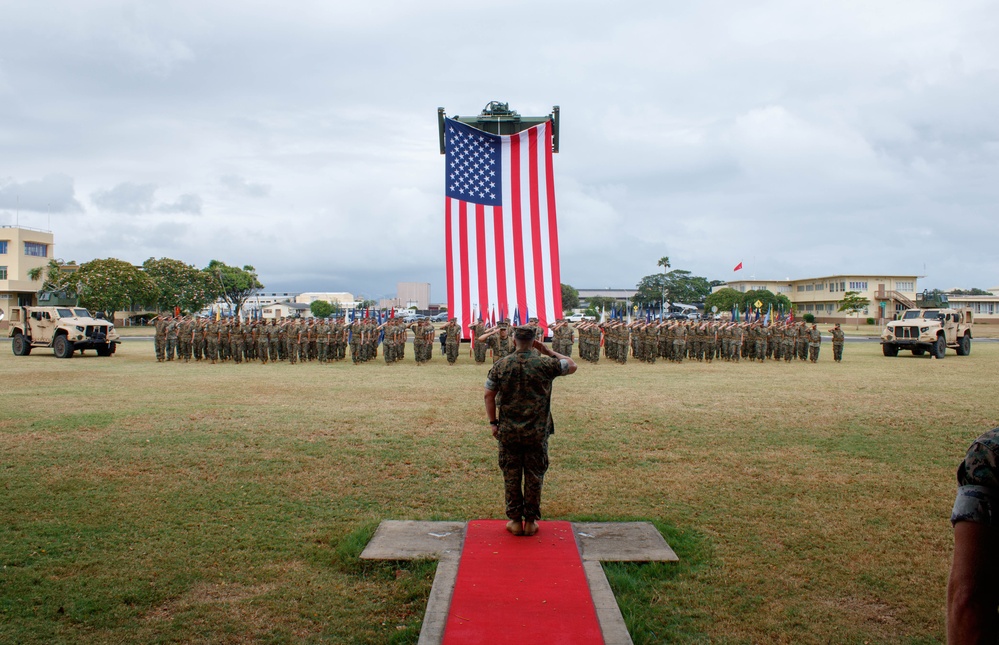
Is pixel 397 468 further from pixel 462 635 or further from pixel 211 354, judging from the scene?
pixel 211 354

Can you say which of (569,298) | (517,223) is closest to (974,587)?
(517,223)

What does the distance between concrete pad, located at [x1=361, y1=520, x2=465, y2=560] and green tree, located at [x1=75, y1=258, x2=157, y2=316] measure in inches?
1817

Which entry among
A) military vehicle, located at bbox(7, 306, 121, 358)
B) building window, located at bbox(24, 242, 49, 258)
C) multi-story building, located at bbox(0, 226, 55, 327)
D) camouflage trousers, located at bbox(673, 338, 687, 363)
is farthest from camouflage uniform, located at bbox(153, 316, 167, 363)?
building window, located at bbox(24, 242, 49, 258)

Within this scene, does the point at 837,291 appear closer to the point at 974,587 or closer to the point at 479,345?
the point at 479,345

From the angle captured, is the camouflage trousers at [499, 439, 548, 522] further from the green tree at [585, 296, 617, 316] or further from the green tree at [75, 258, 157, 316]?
the green tree at [585, 296, 617, 316]

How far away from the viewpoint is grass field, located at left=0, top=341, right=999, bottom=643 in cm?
388

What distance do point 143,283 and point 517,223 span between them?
121 feet

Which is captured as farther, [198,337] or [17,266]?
[17,266]

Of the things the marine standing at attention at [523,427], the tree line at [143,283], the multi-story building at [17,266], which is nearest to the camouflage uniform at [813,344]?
the marine standing at attention at [523,427]

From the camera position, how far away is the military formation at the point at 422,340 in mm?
19172

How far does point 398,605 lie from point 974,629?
9.85ft

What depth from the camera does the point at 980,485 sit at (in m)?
1.68

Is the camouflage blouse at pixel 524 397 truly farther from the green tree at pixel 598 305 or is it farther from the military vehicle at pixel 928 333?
the green tree at pixel 598 305

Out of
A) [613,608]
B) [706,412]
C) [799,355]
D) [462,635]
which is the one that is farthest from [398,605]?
[799,355]
